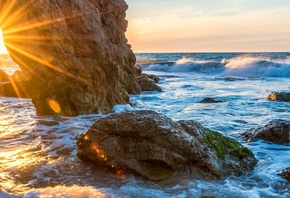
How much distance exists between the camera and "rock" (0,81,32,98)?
1434 centimetres

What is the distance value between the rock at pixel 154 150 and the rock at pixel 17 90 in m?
9.42

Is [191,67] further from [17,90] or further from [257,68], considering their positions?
[17,90]

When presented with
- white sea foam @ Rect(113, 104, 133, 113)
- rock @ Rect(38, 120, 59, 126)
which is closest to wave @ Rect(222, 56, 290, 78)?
white sea foam @ Rect(113, 104, 133, 113)

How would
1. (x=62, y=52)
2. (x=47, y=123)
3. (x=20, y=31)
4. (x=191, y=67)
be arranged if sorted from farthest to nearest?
(x=191, y=67), (x=20, y=31), (x=62, y=52), (x=47, y=123)

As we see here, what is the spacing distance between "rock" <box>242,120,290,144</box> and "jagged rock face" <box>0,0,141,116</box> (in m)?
4.50

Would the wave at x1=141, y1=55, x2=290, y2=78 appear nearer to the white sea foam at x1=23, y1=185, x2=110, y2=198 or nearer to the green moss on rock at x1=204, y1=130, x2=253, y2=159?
the green moss on rock at x1=204, y1=130, x2=253, y2=159

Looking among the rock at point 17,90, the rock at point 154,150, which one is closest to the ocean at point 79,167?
the rock at point 154,150

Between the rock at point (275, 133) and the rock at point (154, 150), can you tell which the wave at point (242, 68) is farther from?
the rock at point (154, 150)

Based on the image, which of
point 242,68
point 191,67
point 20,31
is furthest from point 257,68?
point 20,31

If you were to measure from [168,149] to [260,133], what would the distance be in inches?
118

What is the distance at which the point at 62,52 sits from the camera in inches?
375

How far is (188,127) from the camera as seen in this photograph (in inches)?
238

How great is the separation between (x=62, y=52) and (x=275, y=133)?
5.71 m

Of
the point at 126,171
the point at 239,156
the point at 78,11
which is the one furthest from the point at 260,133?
the point at 78,11
